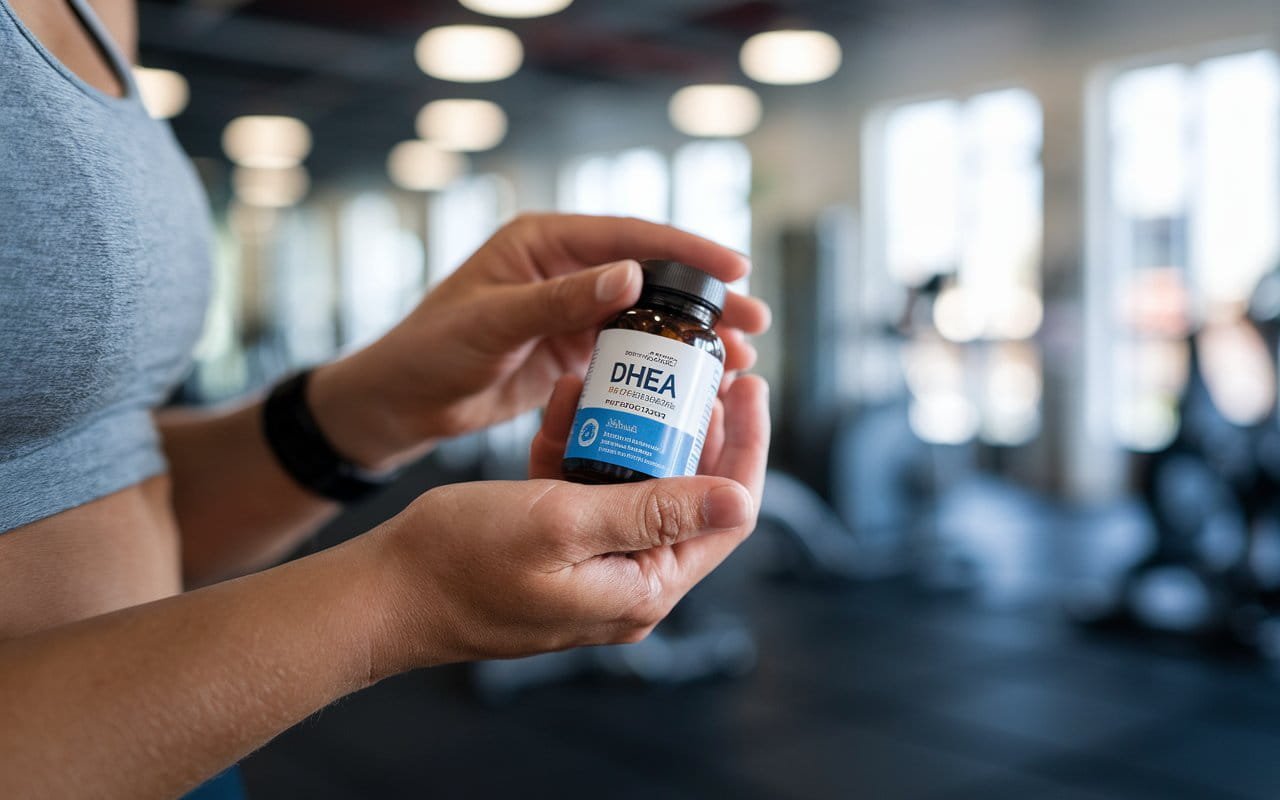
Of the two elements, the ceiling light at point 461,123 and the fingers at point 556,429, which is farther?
the ceiling light at point 461,123

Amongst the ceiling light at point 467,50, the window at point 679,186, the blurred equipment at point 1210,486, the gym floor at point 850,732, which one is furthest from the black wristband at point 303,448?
the window at point 679,186

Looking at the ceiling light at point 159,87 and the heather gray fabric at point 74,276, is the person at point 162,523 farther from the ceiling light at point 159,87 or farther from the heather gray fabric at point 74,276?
the ceiling light at point 159,87

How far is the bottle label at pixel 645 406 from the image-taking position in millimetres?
880

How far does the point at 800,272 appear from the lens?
8016 millimetres

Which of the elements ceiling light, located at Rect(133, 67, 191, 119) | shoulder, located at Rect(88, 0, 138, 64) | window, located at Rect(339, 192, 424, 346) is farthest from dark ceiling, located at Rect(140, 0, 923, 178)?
shoulder, located at Rect(88, 0, 138, 64)

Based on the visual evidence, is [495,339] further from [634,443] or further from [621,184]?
[621,184]

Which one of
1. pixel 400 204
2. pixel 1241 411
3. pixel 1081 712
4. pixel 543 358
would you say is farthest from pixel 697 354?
pixel 400 204

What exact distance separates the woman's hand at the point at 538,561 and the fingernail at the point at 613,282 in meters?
0.20

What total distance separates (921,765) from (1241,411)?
5786 millimetres

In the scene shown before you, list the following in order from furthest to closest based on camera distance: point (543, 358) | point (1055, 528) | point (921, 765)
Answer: point (1055, 528), point (921, 765), point (543, 358)

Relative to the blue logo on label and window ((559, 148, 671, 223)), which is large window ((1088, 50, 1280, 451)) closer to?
window ((559, 148, 671, 223))

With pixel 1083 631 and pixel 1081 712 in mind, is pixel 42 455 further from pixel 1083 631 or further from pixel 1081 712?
pixel 1083 631

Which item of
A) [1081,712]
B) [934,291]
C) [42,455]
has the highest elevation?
[934,291]

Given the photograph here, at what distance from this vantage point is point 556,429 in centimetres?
103
